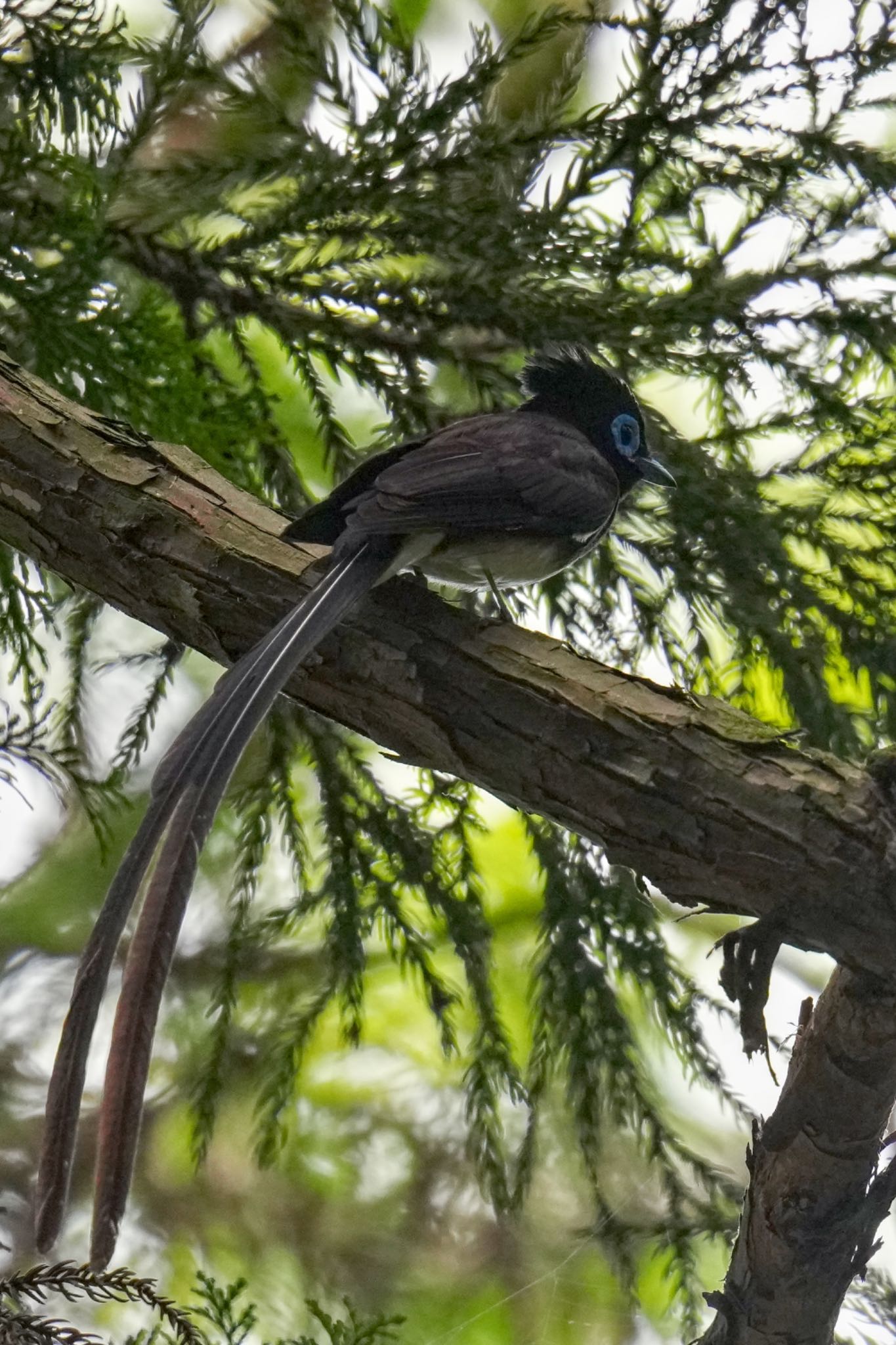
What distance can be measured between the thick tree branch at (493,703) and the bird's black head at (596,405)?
2.11 ft

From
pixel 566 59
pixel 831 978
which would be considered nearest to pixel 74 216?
pixel 566 59

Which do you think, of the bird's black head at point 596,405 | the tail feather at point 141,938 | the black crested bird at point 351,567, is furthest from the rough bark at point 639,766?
the bird's black head at point 596,405

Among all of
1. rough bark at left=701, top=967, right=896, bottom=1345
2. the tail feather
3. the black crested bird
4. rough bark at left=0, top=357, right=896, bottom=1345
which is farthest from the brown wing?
rough bark at left=701, top=967, right=896, bottom=1345

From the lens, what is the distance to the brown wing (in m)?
1.72

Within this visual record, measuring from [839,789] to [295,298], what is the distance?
1261mm

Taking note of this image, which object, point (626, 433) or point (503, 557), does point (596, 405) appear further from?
point (503, 557)

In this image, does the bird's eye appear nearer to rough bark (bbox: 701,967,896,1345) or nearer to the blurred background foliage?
the blurred background foliage

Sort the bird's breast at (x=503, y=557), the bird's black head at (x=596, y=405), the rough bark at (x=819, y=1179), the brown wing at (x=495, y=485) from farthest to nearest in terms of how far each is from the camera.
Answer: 1. the bird's black head at (x=596, y=405)
2. the bird's breast at (x=503, y=557)
3. the brown wing at (x=495, y=485)
4. the rough bark at (x=819, y=1179)

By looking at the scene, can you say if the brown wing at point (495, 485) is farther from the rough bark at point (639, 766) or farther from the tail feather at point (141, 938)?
the tail feather at point (141, 938)

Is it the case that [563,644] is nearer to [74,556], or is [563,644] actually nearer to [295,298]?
[74,556]

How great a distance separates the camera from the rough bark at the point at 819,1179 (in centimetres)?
129

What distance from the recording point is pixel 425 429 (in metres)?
2.15

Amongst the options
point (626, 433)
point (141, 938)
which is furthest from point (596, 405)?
point (141, 938)

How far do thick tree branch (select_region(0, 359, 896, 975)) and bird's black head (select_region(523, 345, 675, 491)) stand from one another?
2.11 ft
